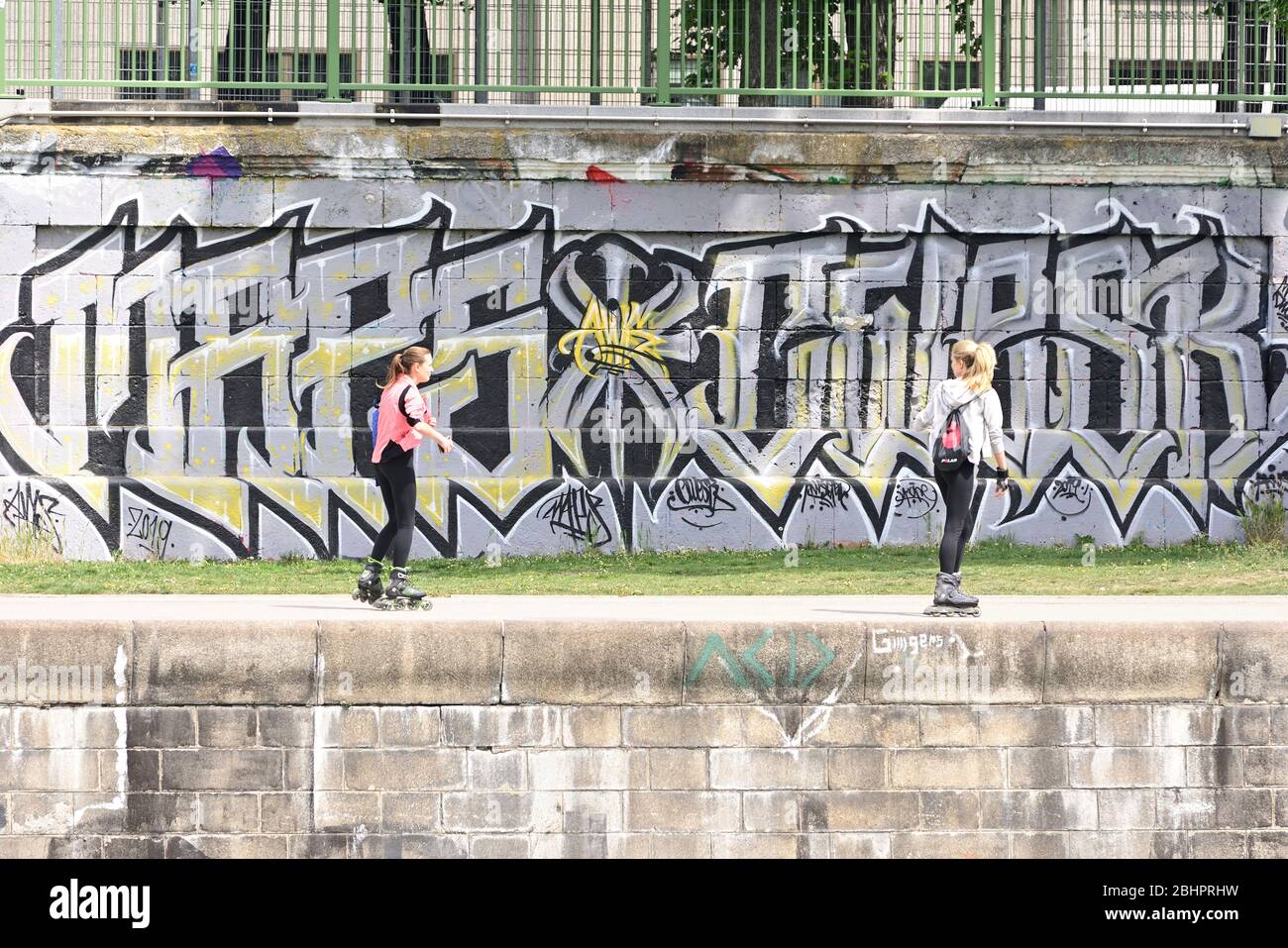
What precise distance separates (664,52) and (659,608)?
575 centimetres

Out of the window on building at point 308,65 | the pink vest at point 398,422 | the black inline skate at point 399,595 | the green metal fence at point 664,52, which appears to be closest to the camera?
the black inline skate at point 399,595

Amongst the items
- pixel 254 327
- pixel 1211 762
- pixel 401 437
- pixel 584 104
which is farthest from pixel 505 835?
pixel 584 104

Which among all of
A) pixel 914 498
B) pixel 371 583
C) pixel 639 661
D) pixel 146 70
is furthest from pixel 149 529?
pixel 639 661

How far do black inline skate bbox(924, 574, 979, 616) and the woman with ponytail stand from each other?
2785 millimetres

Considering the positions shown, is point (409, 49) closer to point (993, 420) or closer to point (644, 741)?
point (993, 420)

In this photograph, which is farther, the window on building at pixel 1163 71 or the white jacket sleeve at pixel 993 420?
the window on building at pixel 1163 71

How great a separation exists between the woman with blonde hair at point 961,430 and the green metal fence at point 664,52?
4.72 metres

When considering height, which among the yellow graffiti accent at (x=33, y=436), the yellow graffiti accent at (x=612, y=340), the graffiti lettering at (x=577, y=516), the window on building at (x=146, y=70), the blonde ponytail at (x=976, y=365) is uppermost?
the window on building at (x=146, y=70)

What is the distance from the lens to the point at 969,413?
344 inches

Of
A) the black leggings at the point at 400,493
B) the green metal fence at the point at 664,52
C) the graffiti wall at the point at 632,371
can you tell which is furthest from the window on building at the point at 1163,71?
the black leggings at the point at 400,493

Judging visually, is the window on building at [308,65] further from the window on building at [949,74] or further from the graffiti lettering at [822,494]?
the graffiti lettering at [822,494]

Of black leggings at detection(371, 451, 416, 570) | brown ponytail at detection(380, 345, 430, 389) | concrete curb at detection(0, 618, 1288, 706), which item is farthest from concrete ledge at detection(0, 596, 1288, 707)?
brown ponytail at detection(380, 345, 430, 389)

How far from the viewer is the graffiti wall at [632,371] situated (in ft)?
41.3

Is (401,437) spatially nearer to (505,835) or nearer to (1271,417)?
(505,835)
